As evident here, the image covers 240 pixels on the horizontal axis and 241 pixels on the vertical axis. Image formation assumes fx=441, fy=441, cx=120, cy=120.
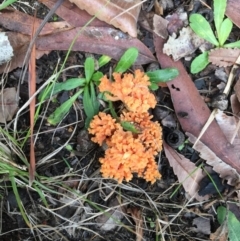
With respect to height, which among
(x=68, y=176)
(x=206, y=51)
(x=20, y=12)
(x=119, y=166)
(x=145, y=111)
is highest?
(x=20, y=12)

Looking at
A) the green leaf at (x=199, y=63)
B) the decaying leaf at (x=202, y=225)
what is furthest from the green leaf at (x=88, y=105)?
the decaying leaf at (x=202, y=225)

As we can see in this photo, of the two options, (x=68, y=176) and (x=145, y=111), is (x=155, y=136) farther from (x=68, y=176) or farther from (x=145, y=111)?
(x=68, y=176)

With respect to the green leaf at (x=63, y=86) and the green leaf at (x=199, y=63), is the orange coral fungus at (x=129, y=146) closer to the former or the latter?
the green leaf at (x=63, y=86)

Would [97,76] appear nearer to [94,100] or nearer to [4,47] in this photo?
[94,100]

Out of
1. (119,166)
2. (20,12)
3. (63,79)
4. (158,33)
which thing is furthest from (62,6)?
(119,166)

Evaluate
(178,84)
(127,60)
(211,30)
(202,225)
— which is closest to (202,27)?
(211,30)

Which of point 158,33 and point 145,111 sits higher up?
point 158,33
